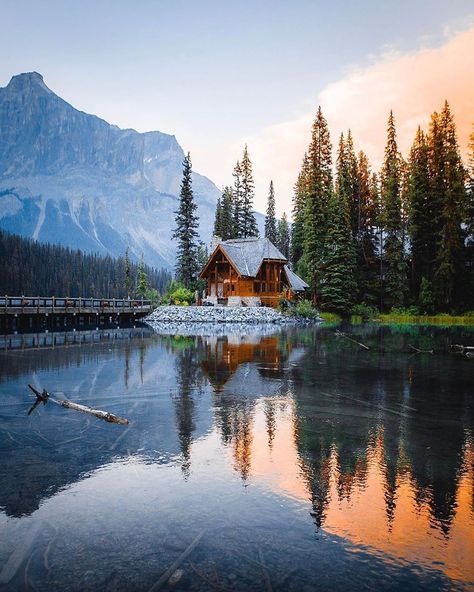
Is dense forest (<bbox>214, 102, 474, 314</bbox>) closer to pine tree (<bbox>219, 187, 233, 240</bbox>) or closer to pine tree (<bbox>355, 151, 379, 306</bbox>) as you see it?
pine tree (<bbox>355, 151, 379, 306</bbox>)

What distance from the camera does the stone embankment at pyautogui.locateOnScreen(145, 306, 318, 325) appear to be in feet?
169

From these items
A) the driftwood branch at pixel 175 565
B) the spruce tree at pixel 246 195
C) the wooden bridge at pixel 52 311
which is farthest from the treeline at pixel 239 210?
the driftwood branch at pixel 175 565

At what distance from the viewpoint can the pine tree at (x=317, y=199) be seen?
58844mm

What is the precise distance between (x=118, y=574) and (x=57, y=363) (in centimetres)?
1743

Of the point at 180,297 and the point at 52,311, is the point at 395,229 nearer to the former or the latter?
the point at 180,297

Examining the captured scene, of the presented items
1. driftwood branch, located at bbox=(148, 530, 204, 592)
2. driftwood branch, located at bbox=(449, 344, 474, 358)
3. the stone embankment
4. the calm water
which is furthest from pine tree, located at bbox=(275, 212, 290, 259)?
driftwood branch, located at bbox=(148, 530, 204, 592)

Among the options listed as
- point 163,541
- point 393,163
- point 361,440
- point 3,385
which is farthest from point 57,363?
point 393,163

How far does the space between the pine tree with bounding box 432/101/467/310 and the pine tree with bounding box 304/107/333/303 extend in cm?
1356

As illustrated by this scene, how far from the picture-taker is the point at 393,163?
196 ft

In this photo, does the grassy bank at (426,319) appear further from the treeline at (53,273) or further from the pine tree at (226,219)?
the treeline at (53,273)

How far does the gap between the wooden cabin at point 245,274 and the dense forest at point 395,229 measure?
522 cm

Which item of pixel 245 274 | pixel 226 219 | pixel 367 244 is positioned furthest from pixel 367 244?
pixel 226 219

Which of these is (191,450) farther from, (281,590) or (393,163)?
(393,163)

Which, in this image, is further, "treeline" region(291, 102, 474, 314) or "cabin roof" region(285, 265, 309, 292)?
"cabin roof" region(285, 265, 309, 292)
